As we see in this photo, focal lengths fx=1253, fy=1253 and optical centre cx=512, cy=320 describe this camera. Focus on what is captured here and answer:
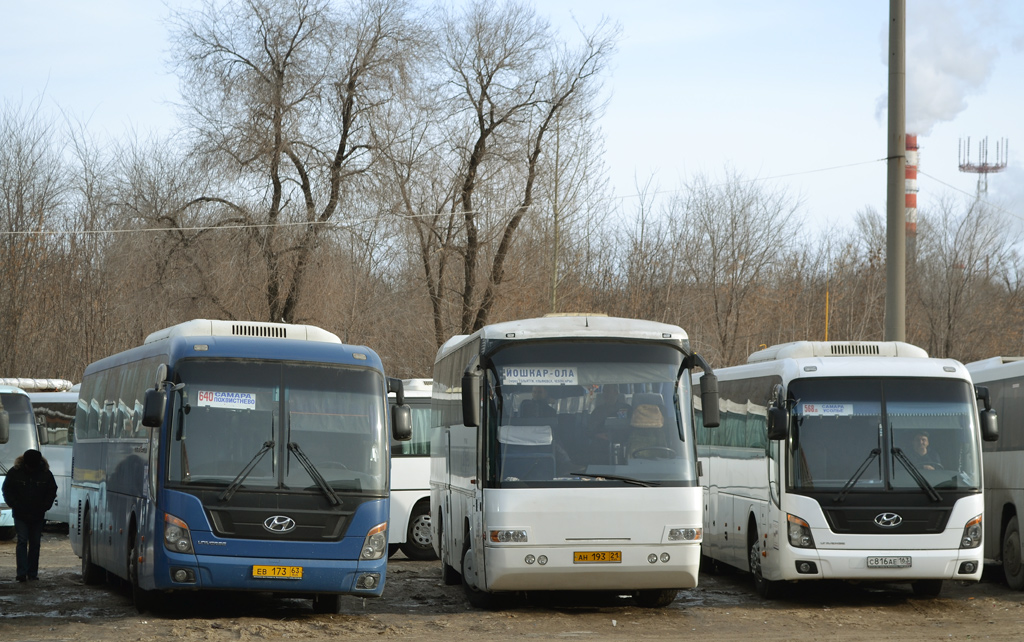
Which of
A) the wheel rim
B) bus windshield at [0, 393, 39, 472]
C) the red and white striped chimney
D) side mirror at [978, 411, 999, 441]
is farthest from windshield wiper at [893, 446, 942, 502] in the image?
the red and white striped chimney

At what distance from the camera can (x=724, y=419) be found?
17.6 metres

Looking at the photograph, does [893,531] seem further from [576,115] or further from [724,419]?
[576,115]

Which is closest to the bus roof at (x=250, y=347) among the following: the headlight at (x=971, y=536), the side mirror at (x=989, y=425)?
the headlight at (x=971, y=536)

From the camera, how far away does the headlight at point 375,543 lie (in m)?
12.3

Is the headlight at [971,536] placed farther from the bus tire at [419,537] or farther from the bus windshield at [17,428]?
the bus windshield at [17,428]

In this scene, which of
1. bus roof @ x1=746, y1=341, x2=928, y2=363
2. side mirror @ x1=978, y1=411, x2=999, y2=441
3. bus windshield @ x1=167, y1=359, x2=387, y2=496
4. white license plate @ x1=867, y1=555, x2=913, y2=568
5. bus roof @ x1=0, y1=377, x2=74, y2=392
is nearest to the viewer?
bus windshield @ x1=167, y1=359, x2=387, y2=496

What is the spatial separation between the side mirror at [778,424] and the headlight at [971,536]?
217cm

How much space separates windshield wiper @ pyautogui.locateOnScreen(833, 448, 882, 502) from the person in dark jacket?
1035 centimetres

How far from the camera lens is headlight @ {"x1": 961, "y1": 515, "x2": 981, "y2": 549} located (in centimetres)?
1371

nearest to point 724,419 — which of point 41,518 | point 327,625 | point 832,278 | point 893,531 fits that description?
point 893,531

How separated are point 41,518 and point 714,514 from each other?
9.36 metres

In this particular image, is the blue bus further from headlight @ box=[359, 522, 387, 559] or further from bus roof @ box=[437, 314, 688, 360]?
bus roof @ box=[437, 314, 688, 360]

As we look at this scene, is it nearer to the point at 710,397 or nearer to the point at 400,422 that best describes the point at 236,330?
the point at 400,422

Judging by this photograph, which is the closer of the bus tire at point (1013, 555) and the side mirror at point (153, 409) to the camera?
the side mirror at point (153, 409)
